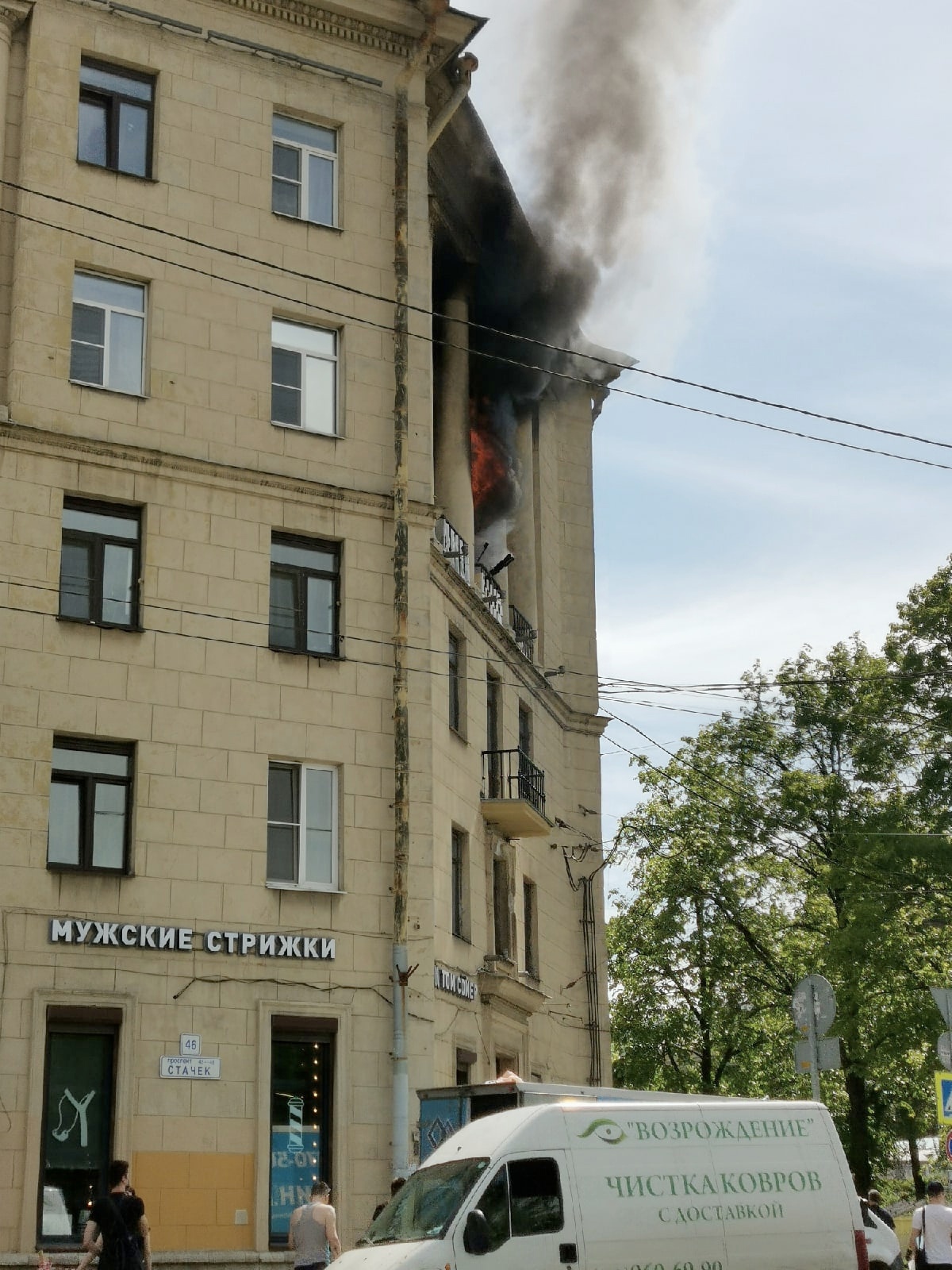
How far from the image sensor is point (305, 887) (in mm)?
24781

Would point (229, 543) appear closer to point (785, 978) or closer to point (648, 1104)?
point (648, 1104)

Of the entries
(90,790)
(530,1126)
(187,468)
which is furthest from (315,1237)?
(187,468)

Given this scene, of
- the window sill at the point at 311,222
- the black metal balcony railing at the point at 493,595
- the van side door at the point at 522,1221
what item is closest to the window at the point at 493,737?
the black metal balcony railing at the point at 493,595

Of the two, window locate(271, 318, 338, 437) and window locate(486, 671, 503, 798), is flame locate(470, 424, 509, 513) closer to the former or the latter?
window locate(486, 671, 503, 798)

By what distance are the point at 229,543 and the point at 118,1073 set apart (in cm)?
765

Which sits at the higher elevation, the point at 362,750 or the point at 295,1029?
the point at 362,750

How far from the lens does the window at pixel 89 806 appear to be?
2344 centimetres

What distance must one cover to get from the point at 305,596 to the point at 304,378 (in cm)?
355

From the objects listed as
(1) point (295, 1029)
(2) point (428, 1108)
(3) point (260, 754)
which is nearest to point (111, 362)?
(3) point (260, 754)

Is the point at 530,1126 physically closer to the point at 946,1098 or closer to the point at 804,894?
the point at 946,1098

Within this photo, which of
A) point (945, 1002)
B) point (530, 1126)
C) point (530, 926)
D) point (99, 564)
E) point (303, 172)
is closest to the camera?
point (530, 1126)

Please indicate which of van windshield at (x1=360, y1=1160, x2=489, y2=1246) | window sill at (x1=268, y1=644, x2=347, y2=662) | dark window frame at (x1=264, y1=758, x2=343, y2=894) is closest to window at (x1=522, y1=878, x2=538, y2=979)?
dark window frame at (x1=264, y1=758, x2=343, y2=894)

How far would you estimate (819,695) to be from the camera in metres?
47.3

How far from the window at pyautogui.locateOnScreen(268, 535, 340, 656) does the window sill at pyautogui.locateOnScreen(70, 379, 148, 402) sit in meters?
2.87
